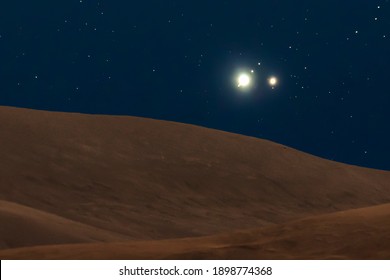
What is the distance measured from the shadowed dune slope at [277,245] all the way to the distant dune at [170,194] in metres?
0.01

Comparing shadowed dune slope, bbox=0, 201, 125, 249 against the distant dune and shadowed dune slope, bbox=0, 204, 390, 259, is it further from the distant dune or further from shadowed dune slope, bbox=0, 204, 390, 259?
shadowed dune slope, bbox=0, 204, 390, 259

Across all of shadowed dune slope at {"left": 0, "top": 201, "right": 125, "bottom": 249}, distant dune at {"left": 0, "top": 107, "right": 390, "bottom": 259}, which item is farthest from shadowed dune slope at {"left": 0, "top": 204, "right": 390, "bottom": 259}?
shadowed dune slope at {"left": 0, "top": 201, "right": 125, "bottom": 249}

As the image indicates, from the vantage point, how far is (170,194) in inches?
953

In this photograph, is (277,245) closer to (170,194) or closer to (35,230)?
(35,230)

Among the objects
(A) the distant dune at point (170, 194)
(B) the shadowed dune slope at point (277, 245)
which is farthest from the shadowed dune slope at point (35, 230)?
(B) the shadowed dune slope at point (277, 245)

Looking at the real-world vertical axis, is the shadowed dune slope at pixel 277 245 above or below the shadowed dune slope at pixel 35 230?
below

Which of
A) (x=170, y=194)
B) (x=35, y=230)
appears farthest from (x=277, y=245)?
(x=170, y=194)

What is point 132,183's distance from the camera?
24.3 metres

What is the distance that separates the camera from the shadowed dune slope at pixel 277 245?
897cm

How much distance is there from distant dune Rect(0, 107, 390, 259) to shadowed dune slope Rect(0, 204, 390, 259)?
0.01m

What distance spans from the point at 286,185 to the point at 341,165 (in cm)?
675

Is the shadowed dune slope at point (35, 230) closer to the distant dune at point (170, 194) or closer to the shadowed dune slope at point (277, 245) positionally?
the distant dune at point (170, 194)
